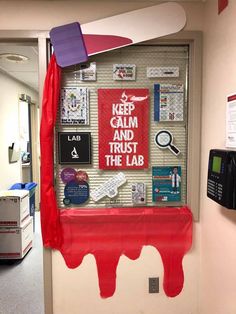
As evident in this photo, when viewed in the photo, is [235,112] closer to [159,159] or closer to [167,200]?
[159,159]

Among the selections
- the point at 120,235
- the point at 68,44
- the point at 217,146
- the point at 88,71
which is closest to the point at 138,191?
the point at 120,235

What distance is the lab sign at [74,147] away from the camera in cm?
183

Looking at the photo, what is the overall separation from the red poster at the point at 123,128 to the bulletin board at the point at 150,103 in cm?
3

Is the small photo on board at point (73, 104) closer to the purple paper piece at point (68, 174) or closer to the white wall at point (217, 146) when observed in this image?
the purple paper piece at point (68, 174)

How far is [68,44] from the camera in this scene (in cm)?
172

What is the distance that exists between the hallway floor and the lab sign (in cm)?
135

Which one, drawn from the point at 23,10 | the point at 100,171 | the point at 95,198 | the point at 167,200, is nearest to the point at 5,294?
the point at 95,198

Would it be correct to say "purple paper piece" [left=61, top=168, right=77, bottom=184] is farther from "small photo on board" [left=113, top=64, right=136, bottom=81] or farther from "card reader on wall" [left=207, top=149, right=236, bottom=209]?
"card reader on wall" [left=207, top=149, right=236, bottom=209]

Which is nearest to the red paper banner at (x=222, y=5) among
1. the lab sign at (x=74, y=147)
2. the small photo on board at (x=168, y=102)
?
the small photo on board at (x=168, y=102)

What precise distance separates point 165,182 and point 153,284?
773mm

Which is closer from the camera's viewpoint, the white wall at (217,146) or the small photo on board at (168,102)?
the white wall at (217,146)

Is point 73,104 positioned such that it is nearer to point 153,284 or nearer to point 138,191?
point 138,191

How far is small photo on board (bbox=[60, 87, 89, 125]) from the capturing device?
1813mm

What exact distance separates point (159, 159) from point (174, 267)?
823 millimetres
